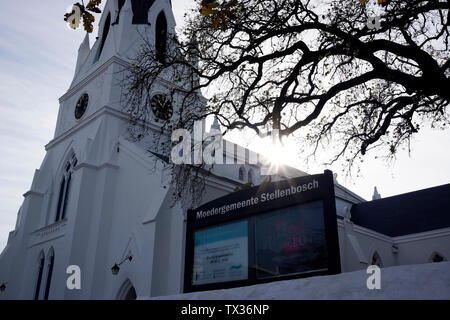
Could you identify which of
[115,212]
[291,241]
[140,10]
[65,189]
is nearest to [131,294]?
[115,212]

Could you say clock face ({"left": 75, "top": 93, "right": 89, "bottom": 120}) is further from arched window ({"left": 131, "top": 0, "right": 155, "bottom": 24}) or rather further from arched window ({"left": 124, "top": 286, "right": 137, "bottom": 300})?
arched window ({"left": 124, "top": 286, "right": 137, "bottom": 300})

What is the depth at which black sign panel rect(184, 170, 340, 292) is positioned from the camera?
8.09 metres

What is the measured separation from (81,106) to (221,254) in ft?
70.5

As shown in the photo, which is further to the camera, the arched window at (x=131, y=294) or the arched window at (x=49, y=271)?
the arched window at (x=49, y=271)

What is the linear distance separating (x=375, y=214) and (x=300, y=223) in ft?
99.3

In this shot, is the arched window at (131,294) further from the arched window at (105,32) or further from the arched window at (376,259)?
the arched window at (105,32)

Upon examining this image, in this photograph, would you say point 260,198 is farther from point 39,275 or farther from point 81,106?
point 81,106

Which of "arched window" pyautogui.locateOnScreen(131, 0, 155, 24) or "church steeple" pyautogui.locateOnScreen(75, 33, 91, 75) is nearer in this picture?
"arched window" pyautogui.locateOnScreen(131, 0, 155, 24)

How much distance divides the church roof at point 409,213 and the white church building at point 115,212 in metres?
0.08

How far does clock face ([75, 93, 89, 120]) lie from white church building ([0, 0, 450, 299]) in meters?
0.09

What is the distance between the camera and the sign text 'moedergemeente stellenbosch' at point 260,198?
852 centimetres

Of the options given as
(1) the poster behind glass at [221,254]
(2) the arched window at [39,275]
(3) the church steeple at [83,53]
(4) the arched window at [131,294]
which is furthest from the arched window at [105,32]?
(1) the poster behind glass at [221,254]

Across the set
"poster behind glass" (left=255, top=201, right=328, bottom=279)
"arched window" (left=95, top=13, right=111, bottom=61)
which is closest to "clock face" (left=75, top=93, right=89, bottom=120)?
"arched window" (left=95, top=13, right=111, bottom=61)
